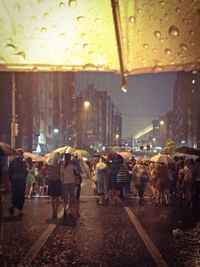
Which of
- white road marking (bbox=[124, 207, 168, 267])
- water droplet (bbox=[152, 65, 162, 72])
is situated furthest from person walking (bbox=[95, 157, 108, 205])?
water droplet (bbox=[152, 65, 162, 72])

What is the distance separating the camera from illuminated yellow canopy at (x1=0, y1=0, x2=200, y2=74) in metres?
3.66

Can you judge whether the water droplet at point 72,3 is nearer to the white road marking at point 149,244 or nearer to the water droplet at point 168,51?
the water droplet at point 168,51

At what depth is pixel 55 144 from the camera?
3059 inches

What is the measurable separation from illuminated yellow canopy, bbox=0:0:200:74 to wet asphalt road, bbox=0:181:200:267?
372 centimetres

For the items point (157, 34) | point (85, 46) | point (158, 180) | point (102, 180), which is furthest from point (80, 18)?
point (102, 180)

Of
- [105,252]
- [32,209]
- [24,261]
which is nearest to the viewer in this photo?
[24,261]

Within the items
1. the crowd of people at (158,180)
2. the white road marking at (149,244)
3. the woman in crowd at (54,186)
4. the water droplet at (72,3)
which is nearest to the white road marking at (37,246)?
the woman in crowd at (54,186)

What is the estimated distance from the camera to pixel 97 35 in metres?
4.05

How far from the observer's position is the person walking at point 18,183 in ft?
42.1

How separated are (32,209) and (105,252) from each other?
6927 millimetres

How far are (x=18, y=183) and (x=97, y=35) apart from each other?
9.62 m

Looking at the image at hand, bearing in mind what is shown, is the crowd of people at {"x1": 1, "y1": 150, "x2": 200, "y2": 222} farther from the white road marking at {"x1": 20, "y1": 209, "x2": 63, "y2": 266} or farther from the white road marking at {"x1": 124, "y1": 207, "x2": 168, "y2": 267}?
the white road marking at {"x1": 124, "y1": 207, "x2": 168, "y2": 267}

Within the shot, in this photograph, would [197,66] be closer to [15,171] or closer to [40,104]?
[15,171]

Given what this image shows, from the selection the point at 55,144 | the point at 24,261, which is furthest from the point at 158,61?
the point at 55,144
